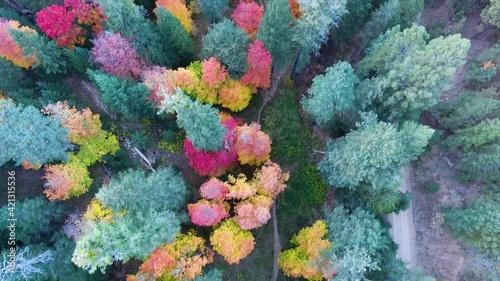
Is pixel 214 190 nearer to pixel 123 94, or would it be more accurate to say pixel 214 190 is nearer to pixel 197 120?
pixel 197 120

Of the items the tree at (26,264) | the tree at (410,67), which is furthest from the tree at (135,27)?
→ the tree at (410,67)

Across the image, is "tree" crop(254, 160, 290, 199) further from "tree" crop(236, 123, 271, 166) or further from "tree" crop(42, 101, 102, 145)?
"tree" crop(42, 101, 102, 145)

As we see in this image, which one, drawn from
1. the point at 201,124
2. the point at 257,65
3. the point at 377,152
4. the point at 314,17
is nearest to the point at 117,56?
the point at 201,124

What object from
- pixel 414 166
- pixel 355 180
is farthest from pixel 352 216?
pixel 414 166

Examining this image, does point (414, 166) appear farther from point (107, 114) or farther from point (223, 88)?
point (107, 114)

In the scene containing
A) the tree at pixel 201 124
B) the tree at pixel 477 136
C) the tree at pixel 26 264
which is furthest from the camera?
the tree at pixel 477 136

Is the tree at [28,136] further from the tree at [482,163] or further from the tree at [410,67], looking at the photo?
the tree at [482,163]

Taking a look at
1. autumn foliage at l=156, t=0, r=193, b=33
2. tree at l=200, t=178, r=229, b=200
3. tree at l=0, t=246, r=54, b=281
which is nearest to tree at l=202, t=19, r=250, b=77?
autumn foliage at l=156, t=0, r=193, b=33
